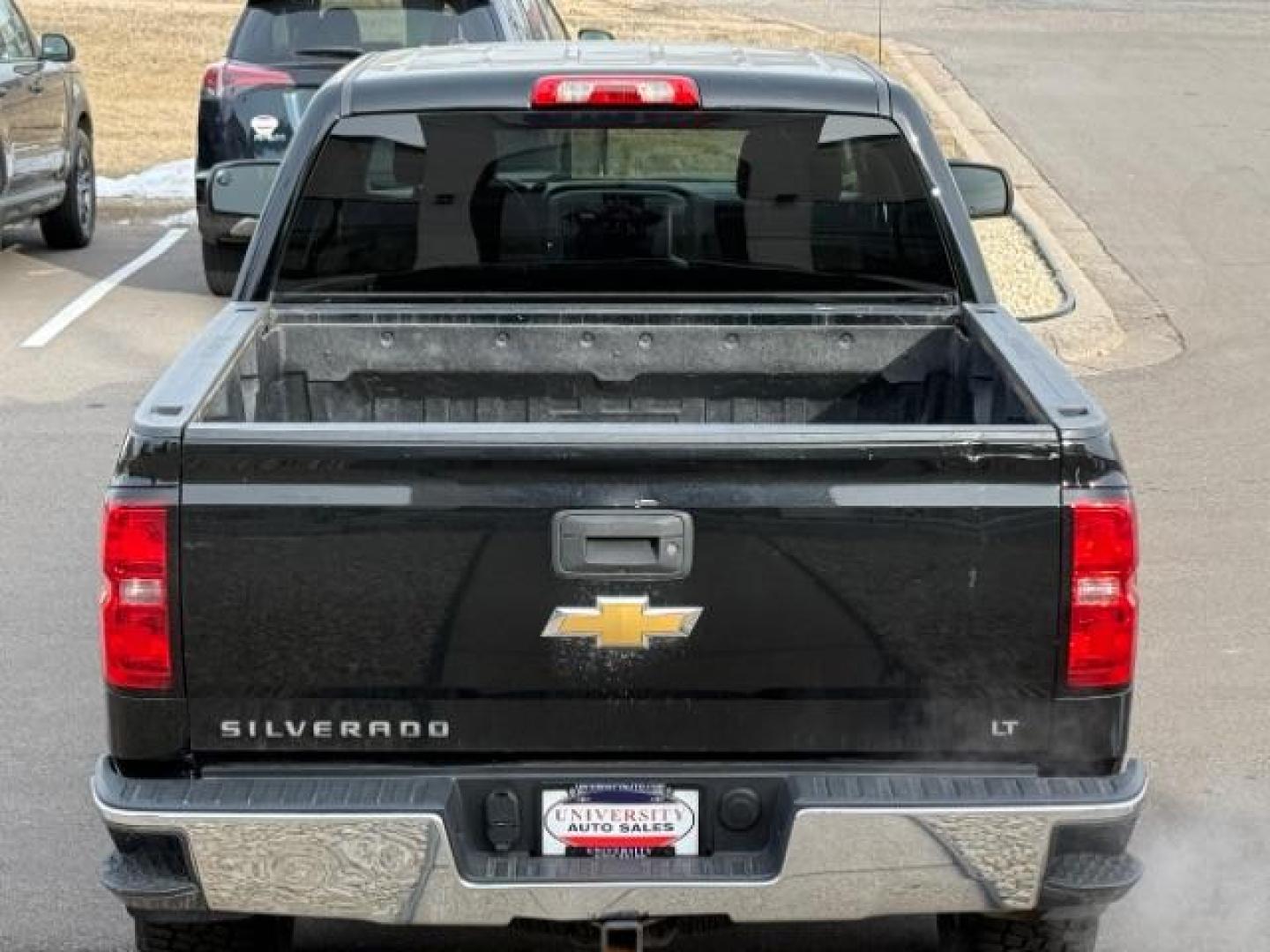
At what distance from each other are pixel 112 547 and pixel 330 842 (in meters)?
0.62

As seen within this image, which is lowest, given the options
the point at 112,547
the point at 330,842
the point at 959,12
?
the point at 959,12

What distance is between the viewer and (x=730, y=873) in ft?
13.7

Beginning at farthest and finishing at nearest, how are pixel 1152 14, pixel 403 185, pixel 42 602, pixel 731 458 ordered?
pixel 1152 14, pixel 42 602, pixel 403 185, pixel 731 458

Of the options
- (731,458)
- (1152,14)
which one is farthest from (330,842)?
(1152,14)

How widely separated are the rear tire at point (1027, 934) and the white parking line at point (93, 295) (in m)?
8.54

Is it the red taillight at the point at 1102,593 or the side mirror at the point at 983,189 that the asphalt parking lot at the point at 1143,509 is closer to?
the red taillight at the point at 1102,593

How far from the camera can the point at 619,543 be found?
4094mm

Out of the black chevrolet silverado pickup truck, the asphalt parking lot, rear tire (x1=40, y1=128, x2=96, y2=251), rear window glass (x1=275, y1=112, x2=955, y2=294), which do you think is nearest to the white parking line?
the asphalt parking lot

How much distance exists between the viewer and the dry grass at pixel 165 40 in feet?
67.2

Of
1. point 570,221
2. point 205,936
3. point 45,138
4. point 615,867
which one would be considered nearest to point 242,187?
point 570,221

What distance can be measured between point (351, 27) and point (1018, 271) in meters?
4.00

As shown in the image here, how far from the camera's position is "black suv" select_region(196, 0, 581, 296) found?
44.4 ft

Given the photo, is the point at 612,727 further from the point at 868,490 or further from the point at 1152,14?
the point at 1152,14

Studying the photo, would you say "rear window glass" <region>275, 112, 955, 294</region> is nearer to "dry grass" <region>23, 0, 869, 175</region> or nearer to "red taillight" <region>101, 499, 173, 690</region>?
"red taillight" <region>101, 499, 173, 690</region>
